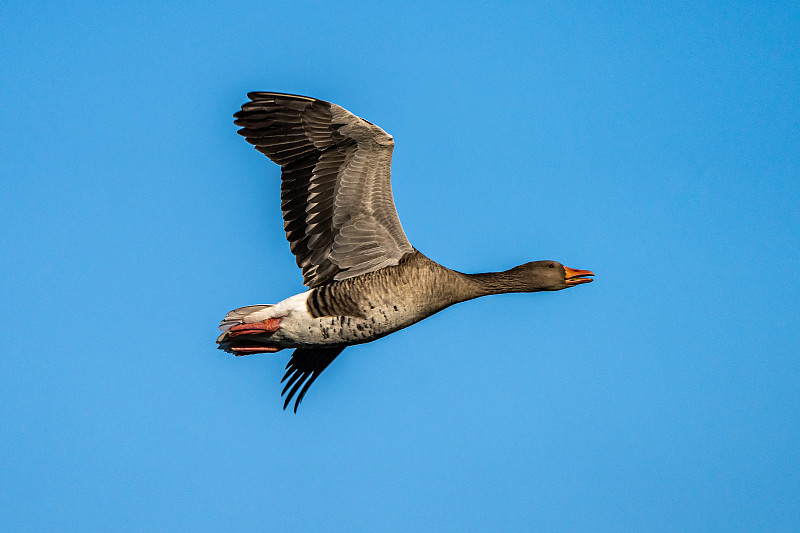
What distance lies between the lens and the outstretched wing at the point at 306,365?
680 inches

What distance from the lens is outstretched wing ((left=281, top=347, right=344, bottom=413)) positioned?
17.3 m

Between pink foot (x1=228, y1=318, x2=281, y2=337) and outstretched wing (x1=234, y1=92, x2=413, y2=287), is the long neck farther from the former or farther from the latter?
pink foot (x1=228, y1=318, x2=281, y2=337)

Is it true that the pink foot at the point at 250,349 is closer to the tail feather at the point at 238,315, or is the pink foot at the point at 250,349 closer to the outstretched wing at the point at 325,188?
the tail feather at the point at 238,315

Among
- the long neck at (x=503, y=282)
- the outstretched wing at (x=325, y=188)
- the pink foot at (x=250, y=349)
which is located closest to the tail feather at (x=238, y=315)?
the pink foot at (x=250, y=349)

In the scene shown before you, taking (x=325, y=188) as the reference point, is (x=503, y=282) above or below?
below

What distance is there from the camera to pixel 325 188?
594 inches

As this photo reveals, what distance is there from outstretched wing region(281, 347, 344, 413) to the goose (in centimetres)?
187

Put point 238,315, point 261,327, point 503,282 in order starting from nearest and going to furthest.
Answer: point 261,327 < point 238,315 < point 503,282

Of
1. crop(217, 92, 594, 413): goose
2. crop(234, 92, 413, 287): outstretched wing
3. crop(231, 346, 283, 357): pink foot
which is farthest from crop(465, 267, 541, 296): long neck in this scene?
crop(231, 346, 283, 357): pink foot

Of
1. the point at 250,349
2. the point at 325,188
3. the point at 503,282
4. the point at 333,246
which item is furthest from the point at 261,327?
the point at 503,282

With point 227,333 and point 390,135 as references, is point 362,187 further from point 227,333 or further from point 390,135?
point 227,333

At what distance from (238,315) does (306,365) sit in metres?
2.39

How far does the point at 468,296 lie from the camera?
613 inches

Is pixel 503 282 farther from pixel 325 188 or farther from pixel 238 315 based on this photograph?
pixel 238 315
